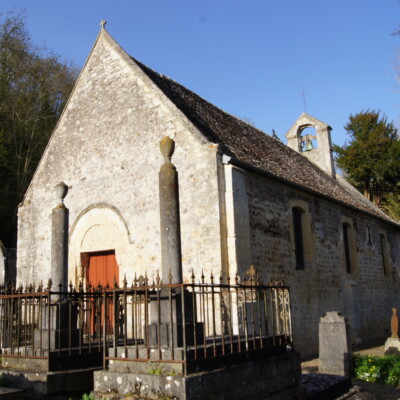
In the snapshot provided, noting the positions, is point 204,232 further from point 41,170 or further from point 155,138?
point 41,170

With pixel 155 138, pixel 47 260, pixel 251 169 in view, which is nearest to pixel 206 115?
pixel 155 138

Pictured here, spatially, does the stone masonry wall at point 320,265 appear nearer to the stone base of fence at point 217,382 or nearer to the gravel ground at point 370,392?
the gravel ground at point 370,392

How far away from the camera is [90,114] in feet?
45.0

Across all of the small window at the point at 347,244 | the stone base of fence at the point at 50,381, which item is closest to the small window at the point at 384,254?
the small window at the point at 347,244

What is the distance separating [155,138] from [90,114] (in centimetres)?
296

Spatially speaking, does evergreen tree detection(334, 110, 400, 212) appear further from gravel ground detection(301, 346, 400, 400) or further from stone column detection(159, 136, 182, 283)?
stone column detection(159, 136, 182, 283)

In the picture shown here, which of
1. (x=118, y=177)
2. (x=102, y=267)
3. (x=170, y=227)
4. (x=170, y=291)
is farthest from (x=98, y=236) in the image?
(x=170, y=291)

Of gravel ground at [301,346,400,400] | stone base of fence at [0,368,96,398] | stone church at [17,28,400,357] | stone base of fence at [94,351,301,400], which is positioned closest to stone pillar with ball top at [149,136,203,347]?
stone base of fence at [94,351,301,400]

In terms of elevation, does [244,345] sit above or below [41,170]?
below

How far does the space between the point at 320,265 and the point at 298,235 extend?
1293mm

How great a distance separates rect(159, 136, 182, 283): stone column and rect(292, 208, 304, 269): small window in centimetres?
764

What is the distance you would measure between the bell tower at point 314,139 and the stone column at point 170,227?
15468mm

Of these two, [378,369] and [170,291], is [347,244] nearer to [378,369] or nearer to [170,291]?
[378,369]

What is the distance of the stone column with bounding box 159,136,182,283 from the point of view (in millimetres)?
6184
